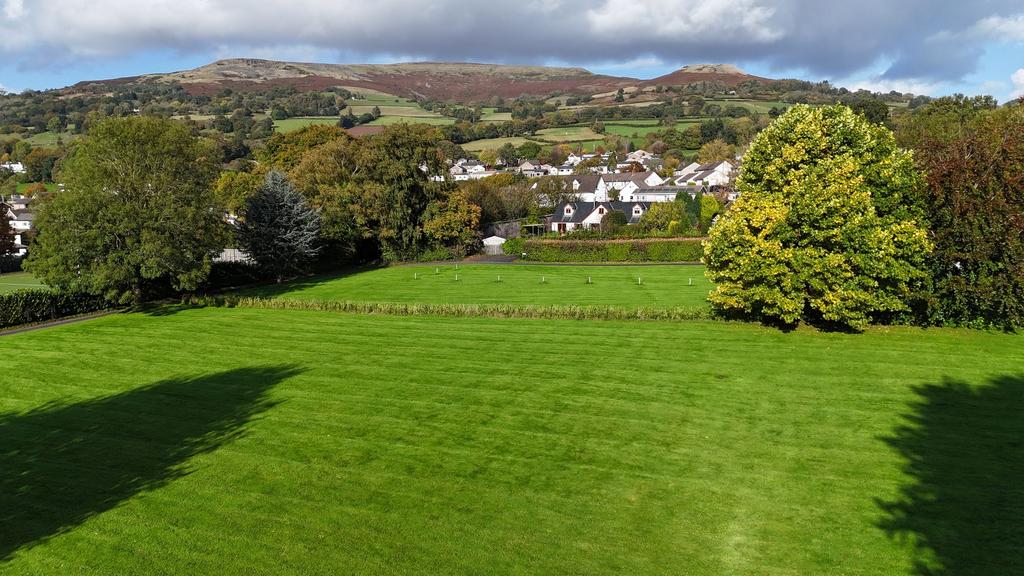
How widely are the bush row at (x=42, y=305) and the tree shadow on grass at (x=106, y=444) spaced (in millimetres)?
16726

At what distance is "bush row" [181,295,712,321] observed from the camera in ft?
102

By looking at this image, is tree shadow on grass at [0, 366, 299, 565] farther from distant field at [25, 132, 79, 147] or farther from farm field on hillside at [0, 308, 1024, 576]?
distant field at [25, 132, 79, 147]

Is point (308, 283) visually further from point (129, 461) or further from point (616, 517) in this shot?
point (616, 517)

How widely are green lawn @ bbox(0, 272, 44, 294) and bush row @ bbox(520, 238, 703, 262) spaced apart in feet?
132

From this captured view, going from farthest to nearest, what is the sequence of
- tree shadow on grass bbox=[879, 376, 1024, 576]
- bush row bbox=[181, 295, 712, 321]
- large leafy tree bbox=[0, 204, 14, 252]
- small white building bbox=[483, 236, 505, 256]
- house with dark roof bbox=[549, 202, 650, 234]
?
house with dark roof bbox=[549, 202, 650, 234]
small white building bbox=[483, 236, 505, 256]
large leafy tree bbox=[0, 204, 14, 252]
bush row bbox=[181, 295, 712, 321]
tree shadow on grass bbox=[879, 376, 1024, 576]

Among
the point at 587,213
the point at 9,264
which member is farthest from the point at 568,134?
the point at 9,264

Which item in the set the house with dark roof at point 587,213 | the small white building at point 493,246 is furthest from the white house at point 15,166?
the small white building at point 493,246

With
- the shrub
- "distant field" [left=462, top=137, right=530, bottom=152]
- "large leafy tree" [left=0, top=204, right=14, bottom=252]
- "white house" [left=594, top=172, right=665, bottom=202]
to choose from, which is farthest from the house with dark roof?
"distant field" [left=462, top=137, right=530, bottom=152]

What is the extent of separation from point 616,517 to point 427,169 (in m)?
53.8

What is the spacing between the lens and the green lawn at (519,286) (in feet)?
122

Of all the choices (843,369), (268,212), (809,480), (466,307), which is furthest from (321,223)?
(809,480)

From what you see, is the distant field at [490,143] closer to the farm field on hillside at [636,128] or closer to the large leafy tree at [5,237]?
A: the farm field on hillside at [636,128]

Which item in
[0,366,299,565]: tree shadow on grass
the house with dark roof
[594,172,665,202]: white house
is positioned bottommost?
[0,366,299,565]: tree shadow on grass

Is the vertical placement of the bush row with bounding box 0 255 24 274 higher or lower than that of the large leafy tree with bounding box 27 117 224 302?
lower
